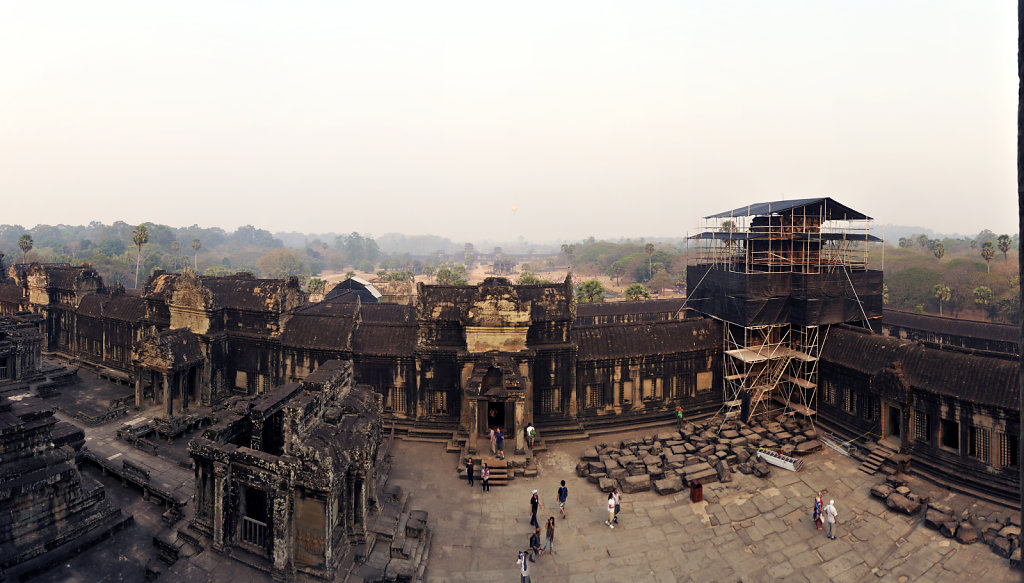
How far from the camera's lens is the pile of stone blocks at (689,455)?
1844 centimetres

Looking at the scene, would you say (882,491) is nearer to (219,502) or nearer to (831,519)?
(831,519)

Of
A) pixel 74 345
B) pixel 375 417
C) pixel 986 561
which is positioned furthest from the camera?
pixel 74 345

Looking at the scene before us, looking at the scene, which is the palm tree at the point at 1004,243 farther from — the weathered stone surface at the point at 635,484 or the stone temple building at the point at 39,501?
the stone temple building at the point at 39,501

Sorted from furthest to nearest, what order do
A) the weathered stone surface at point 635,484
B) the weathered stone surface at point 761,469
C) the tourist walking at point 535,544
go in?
Result: the weathered stone surface at point 761,469 < the weathered stone surface at point 635,484 < the tourist walking at point 535,544

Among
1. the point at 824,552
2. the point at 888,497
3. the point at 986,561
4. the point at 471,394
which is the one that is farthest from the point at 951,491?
the point at 471,394

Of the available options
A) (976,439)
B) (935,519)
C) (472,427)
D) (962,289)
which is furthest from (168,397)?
(962,289)

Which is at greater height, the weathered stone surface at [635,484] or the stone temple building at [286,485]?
the stone temple building at [286,485]

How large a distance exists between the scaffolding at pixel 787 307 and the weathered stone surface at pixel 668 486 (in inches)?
256

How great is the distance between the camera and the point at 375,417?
53.8 ft

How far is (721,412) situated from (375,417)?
58.0 ft

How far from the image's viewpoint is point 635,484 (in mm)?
18109

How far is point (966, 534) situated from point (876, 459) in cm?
478

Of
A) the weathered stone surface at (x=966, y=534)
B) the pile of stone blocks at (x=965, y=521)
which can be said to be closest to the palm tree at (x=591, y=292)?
the pile of stone blocks at (x=965, y=521)

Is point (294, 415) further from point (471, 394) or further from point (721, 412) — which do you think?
Answer: point (721, 412)
